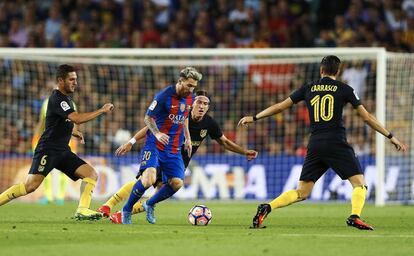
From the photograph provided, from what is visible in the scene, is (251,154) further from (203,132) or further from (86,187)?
(86,187)

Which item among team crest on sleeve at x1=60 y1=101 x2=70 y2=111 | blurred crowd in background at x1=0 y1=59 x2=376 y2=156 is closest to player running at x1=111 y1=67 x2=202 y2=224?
team crest on sleeve at x1=60 y1=101 x2=70 y2=111

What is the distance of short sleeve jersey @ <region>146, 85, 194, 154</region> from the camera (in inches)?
504

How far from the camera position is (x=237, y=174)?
21.9 meters

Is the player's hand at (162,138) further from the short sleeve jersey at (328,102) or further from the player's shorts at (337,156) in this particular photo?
the player's shorts at (337,156)

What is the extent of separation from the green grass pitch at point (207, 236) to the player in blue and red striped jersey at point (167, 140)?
42 centimetres

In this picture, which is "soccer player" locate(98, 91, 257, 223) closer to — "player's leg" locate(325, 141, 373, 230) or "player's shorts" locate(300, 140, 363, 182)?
"player's shorts" locate(300, 140, 363, 182)

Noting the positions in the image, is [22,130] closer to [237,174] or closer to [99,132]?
[99,132]

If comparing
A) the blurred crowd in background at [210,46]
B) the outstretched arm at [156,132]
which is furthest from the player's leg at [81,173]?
the blurred crowd in background at [210,46]

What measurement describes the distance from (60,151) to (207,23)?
12.1 meters

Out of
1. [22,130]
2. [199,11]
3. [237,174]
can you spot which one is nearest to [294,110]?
[237,174]

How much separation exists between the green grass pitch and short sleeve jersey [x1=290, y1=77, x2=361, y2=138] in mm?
1217

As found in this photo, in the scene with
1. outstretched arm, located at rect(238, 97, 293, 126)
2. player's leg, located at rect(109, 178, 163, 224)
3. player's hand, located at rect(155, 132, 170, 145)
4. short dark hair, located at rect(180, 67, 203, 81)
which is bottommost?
player's leg, located at rect(109, 178, 163, 224)

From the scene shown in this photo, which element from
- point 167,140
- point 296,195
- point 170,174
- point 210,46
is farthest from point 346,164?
point 210,46

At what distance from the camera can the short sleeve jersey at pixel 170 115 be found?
1281 centimetres
